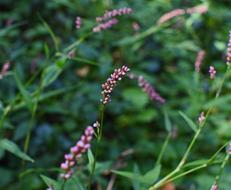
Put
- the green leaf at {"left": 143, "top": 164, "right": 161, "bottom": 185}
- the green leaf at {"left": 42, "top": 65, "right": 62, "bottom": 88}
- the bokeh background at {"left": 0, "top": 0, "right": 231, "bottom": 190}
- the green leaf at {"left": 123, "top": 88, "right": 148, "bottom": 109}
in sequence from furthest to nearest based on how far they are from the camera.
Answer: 1. the green leaf at {"left": 123, "top": 88, "right": 148, "bottom": 109}
2. the bokeh background at {"left": 0, "top": 0, "right": 231, "bottom": 190}
3. the green leaf at {"left": 42, "top": 65, "right": 62, "bottom": 88}
4. the green leaf at {"left": 143, "top": 164, "right": 161, "bottom": 185}

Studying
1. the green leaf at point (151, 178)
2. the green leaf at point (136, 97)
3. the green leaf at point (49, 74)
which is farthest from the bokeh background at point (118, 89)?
the green leaf at point (151, 178)

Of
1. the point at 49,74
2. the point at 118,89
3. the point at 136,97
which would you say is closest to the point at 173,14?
the point at 136,97

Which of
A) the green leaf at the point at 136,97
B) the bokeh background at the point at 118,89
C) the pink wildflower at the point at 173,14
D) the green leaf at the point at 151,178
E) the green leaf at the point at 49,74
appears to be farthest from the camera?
the green leaf at the point at 136,97

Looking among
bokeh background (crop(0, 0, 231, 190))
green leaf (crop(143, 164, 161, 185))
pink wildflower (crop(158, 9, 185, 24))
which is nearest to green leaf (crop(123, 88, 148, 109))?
bokeh background (crop(0, 0, 231, 190))

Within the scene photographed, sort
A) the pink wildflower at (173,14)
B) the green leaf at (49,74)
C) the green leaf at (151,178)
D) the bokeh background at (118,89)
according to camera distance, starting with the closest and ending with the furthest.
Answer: the green leaf at (151,178)
the green leaf at (49,74)
the pink wildflower at (173,14)
the bokeh background at (118,89)

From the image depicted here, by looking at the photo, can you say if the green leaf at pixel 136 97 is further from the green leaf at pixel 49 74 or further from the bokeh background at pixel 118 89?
the green leaf at pixel 49 74

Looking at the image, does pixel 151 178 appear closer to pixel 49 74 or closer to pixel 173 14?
pixel 49 74

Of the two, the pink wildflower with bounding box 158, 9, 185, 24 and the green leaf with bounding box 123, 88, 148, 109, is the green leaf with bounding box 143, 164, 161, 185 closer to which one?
the pink wildflower with bounding box 158, 9, 185, 24

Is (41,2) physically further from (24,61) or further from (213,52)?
(213,52)

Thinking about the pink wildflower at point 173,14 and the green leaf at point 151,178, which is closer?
the green leaf at point 151,178
